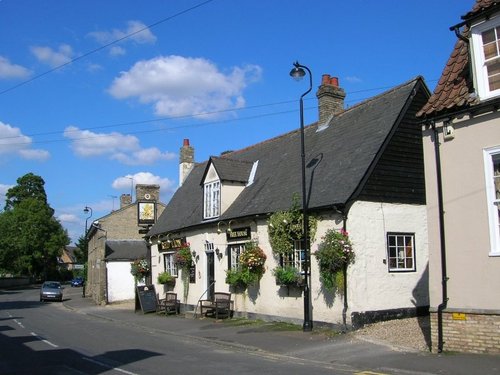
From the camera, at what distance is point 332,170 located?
57.2 feet

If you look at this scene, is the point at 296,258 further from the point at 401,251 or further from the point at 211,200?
the point at 211,200

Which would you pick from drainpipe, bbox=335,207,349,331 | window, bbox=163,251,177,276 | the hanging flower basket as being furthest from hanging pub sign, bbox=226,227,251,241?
window, bbox=163,251,177,276

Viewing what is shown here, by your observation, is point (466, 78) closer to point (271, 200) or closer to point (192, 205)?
point (271, 200)

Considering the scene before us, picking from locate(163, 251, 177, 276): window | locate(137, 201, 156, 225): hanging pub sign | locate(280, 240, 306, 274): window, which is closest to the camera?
locate(280, 240, 306, 274): window

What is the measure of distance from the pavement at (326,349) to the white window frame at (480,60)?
5.37 metres

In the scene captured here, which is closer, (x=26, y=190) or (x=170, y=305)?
(x=170, y=305)

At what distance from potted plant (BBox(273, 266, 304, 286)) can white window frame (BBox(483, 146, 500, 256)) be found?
23.2 ft

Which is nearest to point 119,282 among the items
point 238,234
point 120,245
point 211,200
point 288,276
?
point 120,245

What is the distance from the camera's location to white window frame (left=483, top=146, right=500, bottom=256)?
10383mm

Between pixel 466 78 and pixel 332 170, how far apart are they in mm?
6413

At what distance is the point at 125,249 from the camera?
126ft

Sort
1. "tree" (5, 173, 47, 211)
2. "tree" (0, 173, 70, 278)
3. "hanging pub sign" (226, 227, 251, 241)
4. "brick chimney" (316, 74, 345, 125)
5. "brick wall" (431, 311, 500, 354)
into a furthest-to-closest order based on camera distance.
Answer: "tree" (5, 173, 47, 211) → "tree" (0, 173, 70, 278) → "brick chimney" (316, 74, 345, 125) → "hanging pub sign" (226, 227, 251, 241) → "brick wall" (431, 311, 500, 354)

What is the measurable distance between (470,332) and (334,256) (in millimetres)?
4777

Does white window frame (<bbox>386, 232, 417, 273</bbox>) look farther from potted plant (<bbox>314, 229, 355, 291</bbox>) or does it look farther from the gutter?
the gutter
